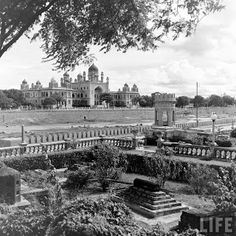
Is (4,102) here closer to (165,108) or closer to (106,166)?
(165,108)

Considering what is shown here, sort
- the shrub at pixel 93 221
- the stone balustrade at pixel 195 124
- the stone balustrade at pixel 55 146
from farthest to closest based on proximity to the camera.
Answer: the stone balustrade at pixel 195 124 < the stone balustrade at pixel 55 146 < the shrub at pixel 93 221

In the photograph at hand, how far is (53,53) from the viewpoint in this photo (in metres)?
8.84

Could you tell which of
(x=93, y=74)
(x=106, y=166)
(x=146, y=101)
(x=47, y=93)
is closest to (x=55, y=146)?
(x=106, y=166)

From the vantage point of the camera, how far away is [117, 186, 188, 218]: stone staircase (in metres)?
Answer: 10.3

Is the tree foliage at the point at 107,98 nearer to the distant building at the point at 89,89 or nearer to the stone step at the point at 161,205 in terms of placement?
the distant building at the point at 89,89

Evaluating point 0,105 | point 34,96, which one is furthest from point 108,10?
point 34,96

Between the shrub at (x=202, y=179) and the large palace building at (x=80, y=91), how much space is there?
122 metres

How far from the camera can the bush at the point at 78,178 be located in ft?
44.8

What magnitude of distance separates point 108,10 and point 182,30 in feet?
6.60

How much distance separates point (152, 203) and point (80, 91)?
14091 cm

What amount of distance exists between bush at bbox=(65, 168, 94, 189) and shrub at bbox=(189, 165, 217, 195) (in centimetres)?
411

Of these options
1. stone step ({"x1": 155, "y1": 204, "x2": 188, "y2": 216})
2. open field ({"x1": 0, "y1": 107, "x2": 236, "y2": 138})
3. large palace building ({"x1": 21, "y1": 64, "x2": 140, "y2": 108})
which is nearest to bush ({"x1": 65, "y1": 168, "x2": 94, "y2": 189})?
stone step ({"x1": 155, "y1": 204, "x2": 188, "y2": 216})

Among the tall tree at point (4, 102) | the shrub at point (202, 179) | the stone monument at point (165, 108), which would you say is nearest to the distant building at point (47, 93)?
the tall tree at point (4, 102)

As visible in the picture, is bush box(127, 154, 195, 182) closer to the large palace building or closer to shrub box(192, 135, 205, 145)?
shrub box(192, 135, 205, 145)
